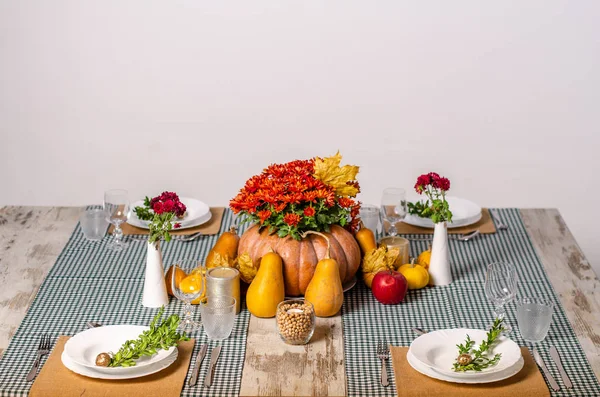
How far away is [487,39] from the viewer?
457 centimetres

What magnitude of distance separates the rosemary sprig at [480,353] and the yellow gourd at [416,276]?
1.07 ft

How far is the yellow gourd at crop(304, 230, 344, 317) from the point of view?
205 centimetres

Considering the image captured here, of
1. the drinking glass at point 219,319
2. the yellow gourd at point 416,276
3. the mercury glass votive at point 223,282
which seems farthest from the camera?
the yellow gourd at point 416,276

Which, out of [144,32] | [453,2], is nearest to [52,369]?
[144,32]

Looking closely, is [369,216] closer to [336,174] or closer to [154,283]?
[336,174]

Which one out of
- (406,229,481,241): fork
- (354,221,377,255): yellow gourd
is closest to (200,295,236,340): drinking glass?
(354,221,377,255): yellow gourd

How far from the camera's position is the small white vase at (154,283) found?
2156mm

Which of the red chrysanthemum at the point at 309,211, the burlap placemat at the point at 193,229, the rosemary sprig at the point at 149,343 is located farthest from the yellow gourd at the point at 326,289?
the burlap placemat at the point at 193,229

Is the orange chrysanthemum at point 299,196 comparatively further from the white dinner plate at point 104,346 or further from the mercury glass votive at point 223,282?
the white dinner plate at point 104,346

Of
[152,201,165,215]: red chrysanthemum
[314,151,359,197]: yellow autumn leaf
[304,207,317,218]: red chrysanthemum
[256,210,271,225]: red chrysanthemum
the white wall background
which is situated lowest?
the white wall background

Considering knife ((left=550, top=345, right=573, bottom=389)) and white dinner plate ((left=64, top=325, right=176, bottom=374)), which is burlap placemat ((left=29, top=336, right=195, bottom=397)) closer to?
white dinner plate ((left=64, top=325, right=176, bottom=374))

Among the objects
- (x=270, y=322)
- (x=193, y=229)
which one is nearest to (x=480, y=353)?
(x=270, y=322)

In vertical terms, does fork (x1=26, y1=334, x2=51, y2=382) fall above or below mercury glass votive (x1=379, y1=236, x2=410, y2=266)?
below

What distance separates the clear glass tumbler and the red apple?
0.95 m
